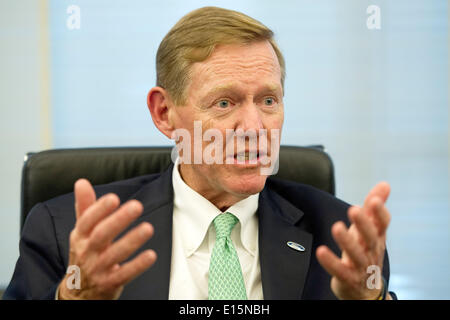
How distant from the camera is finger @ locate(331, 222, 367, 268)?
80 centimetres

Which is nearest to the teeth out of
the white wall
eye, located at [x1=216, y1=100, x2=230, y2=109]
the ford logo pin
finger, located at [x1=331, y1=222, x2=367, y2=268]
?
eye, located at [x1=216, y1=100, x2=230, y2=109]

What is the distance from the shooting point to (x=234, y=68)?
1184 millimetres

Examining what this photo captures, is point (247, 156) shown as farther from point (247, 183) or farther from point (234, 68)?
point (234, 68)

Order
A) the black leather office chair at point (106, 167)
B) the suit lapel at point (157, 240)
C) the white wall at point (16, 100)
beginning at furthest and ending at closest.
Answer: the white wall at point (16, 100)
the black leather office chair at point (106, 167)
the suit lapel at point (157, 240)

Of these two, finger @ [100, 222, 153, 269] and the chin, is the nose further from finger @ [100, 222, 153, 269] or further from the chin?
finger @ [100, 222, 153, 269]

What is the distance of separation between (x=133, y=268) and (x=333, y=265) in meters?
0.36

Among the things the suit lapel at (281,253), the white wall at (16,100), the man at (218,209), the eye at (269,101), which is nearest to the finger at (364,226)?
the man at (218,209)

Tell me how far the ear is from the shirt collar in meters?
0.19

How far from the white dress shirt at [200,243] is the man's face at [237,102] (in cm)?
7

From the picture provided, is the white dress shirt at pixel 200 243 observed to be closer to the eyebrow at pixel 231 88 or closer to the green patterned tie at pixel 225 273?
the green patterned tie at pixel 225 273

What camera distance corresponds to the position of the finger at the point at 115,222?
2.61 ft

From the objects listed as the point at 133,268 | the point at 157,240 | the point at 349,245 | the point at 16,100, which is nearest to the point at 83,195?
the point at 133,268

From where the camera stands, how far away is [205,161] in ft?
4.06
